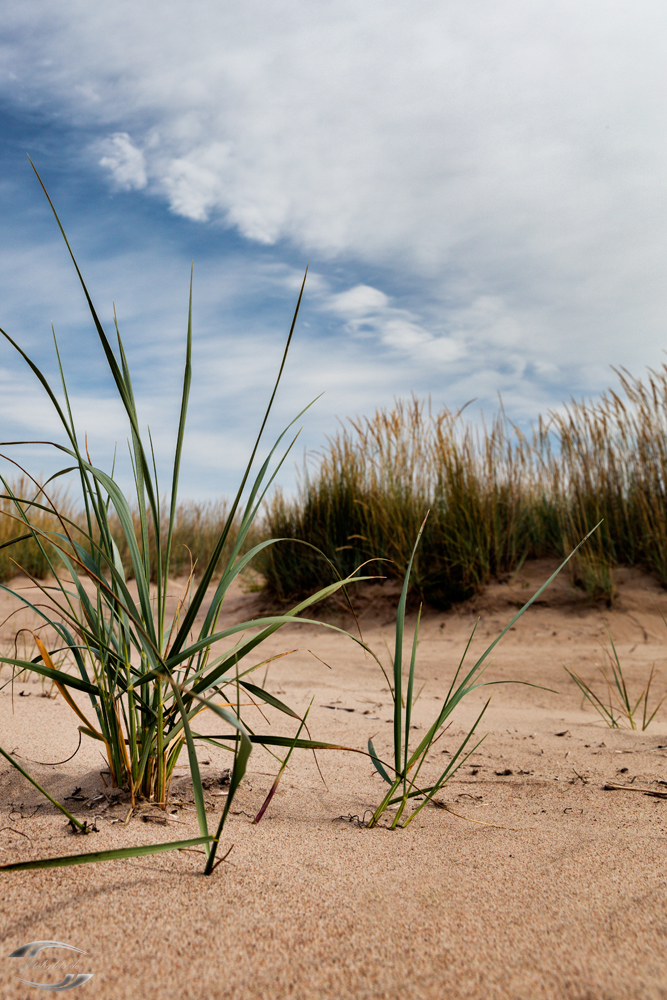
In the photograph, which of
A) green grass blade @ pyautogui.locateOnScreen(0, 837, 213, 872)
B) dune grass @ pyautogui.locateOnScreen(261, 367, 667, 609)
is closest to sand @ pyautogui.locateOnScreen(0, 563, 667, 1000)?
green grass blade @ pyautogui.locateOnScreen(0, 837, 213, 872)

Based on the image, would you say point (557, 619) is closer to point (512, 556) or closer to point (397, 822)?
point (512, 556)

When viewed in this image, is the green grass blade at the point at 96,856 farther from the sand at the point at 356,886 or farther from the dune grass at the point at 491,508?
the dune grass at the point at 491,508

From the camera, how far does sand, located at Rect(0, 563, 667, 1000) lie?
0.74 metres

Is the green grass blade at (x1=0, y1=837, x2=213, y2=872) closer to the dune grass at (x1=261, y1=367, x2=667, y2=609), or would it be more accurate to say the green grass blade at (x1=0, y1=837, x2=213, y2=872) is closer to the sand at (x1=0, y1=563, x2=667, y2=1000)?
the sand at (x1=0, y1=563, x2=667, y2=1000)

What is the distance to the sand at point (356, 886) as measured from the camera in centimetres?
74

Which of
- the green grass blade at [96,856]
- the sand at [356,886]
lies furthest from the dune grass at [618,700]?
the green grass blade at [96,856]

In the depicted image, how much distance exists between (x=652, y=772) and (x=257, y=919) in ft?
4.00

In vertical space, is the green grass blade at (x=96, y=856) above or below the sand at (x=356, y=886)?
above

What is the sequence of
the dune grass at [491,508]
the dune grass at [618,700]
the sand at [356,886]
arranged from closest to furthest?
the sand at [356,886] → the dune grass at [618,700] → the dune grass at [491,508]

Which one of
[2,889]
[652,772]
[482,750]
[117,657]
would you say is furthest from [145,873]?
[652,772]

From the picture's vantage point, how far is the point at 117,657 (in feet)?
3.58

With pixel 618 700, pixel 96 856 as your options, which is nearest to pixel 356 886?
pixel 96 856

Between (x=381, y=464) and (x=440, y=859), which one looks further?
(x=381, y=464)

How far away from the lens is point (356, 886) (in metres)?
0.94
